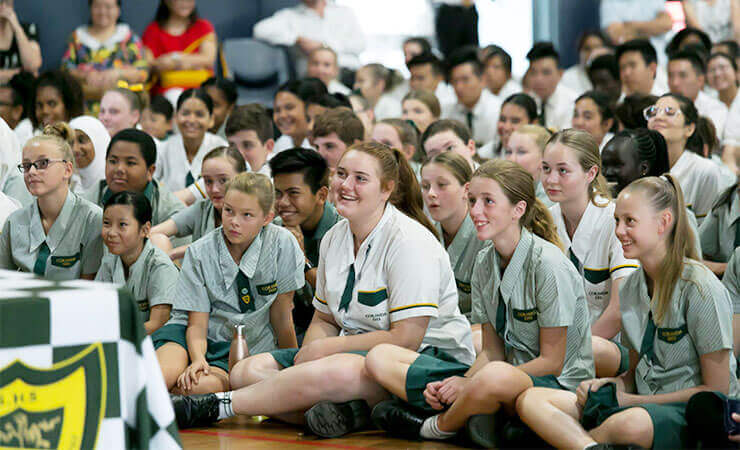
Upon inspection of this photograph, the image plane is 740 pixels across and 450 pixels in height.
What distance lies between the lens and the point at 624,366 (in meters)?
3.55

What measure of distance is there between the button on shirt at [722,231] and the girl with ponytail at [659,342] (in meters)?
1.45

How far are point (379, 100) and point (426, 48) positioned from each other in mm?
1344

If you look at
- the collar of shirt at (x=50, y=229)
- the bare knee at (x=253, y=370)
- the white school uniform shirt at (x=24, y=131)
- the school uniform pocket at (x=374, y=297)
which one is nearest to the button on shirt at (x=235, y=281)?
the bare knee at (x=253, y=370)

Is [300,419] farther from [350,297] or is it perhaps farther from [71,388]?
[71,388]

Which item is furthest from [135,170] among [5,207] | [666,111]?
[666,111]

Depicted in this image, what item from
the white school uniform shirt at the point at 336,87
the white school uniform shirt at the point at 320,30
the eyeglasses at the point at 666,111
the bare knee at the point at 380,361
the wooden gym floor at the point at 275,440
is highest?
the white school uniform shirt at the point at 320,30

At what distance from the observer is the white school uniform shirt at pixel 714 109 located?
690 cm

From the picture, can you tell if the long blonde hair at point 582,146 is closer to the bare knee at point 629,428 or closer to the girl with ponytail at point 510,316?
the girl with ponytail at point 510,316

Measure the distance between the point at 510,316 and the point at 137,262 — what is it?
159cm

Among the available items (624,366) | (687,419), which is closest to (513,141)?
(624,366)

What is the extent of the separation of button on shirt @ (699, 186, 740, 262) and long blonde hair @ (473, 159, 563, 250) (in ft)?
4.23

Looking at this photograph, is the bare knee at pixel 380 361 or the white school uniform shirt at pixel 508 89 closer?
the bare knee at pixel 380 361

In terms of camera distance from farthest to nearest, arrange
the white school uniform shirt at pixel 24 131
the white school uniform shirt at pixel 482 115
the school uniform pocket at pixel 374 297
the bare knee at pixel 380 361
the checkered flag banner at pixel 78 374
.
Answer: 1. the white school uniform shirt at pixel 482 115
2. the white school uniform shirt at pixel 24 131
3. the school uniform pocket at pixel 374 297
4. the bare knee at pixel 380 361
5. the checkered flag banner at pixel 78 374

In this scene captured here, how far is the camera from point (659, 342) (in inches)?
114
